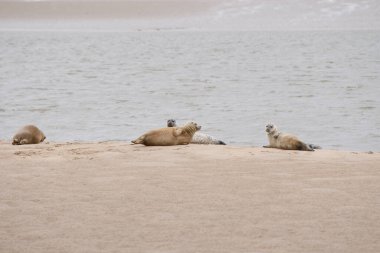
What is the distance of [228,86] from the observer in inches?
797

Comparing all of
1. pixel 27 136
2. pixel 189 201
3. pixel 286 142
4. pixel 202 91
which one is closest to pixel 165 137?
pixel 286 142

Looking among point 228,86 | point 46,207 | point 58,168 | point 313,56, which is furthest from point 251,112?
point 313,56

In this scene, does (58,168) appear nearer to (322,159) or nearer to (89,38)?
(322,159)

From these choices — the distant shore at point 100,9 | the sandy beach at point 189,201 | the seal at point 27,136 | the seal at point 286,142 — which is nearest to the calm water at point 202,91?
the seal at point 27,136

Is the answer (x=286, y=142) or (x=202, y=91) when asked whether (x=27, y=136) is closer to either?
(x=286, y=142)

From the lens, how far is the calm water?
40.7 ft

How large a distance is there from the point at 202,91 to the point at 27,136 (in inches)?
385

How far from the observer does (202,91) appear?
62.4 feet

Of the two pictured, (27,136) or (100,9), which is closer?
(27,136)

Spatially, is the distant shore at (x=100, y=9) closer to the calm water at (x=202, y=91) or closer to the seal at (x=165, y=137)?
the calm water at (x=202, y=91)

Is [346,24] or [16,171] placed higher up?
[346,24]

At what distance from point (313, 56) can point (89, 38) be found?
20926 mm

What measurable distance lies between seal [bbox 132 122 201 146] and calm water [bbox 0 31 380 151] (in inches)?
72.2

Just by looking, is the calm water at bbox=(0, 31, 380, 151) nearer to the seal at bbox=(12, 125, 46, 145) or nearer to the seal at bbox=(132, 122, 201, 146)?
the seal at bbox=(12, 125, 46, 145)
